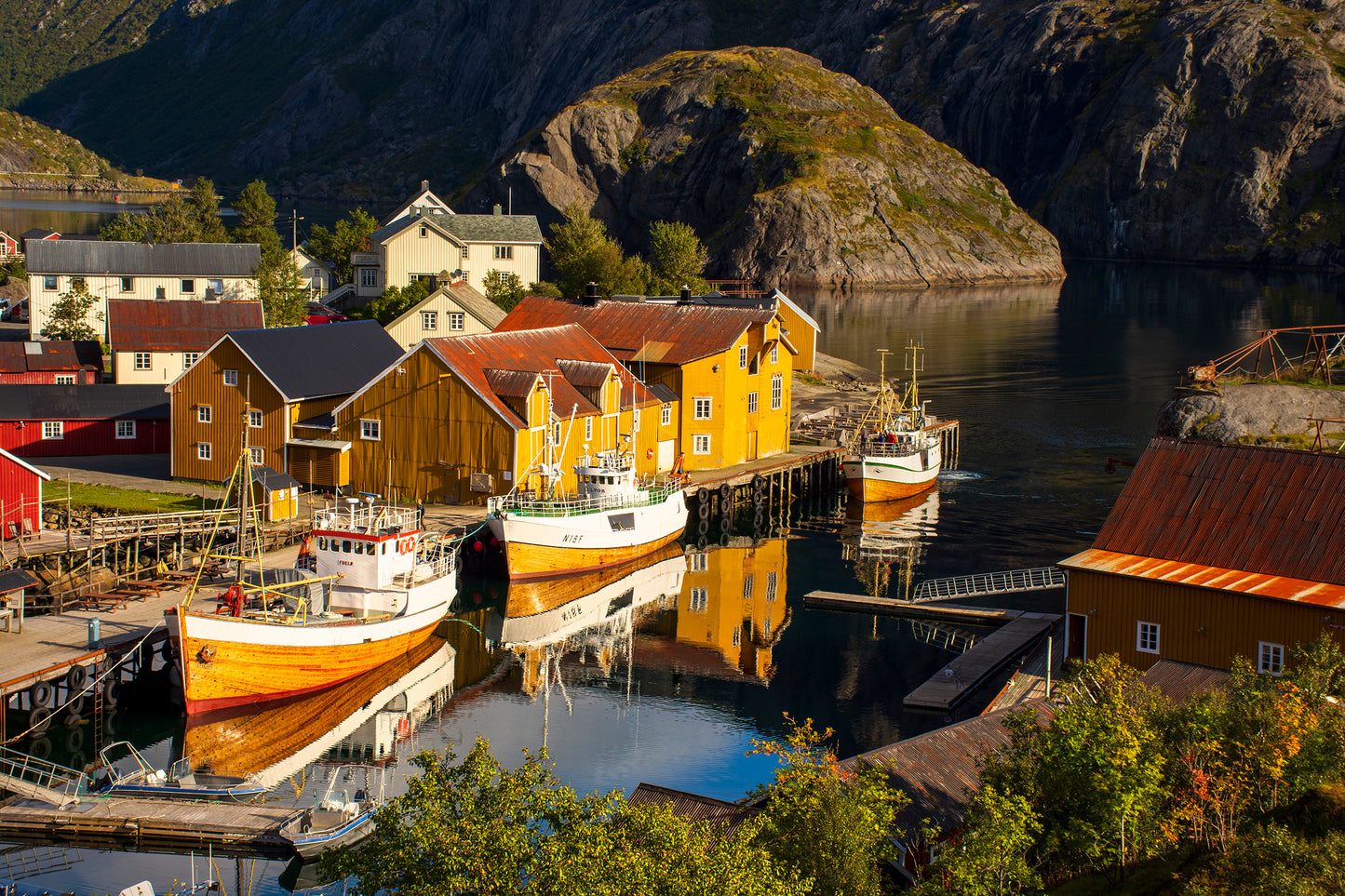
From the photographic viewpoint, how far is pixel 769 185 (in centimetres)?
18000

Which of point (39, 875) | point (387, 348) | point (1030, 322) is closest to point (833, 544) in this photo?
point (387, 348)

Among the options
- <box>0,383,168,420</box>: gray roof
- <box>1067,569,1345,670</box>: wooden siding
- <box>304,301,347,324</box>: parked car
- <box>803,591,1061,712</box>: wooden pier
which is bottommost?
<box>803,591,1061,712</box>: wooden pier

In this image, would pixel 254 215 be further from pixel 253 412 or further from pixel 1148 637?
pixel 1148 637

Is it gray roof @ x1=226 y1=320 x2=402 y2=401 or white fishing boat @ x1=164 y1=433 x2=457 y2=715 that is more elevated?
gray roof @ x1=226 y1=320 x2=402 y2=401

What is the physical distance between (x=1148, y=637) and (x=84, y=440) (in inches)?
1879

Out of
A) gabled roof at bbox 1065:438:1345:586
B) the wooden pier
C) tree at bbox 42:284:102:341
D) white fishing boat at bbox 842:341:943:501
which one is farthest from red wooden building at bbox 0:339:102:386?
gabled roof at bbox 1065:438:1345:586

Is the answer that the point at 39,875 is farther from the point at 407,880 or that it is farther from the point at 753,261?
the point at 753,261

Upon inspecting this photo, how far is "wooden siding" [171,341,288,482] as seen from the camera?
60188mm

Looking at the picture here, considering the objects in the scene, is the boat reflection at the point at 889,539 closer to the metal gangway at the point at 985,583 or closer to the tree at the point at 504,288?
the metal gangway at the point at 985,583

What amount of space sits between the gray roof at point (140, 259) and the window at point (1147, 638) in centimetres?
7096

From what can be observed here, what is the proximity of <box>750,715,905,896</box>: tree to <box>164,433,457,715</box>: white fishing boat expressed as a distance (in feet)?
63.8

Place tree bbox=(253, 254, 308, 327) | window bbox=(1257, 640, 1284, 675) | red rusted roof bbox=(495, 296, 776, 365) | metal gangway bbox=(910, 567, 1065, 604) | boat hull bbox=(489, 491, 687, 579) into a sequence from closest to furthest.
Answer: window bbox=(1257, 640, 1284, 675)
metal gangway bbox=(910, 567, 1065, 604)
boat hull bbox=(489, 491, 687, 579)
red rusted roof bbox=(495, 296, 776, 365)
tree bbox=(253, 254, 308, 327)

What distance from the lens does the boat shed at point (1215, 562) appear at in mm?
36281

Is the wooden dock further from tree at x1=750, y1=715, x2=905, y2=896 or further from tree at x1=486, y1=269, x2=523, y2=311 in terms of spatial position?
tree at x1=486, y1=269, x2=523, y2=311
